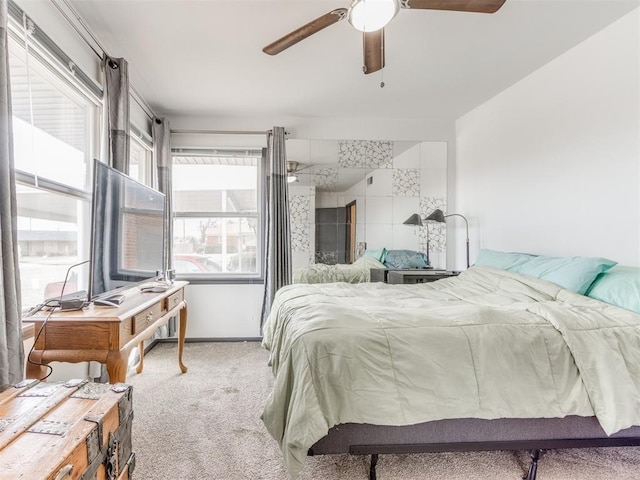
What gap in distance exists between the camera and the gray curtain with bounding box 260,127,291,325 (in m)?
3.51

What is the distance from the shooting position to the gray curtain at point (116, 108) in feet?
7.63

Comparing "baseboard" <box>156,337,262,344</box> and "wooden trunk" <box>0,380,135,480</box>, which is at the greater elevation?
"wooden trunk" <box>0,380,135,480</box>

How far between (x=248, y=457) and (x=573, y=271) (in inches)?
83.6

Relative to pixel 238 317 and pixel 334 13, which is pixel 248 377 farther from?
pixel 334 13

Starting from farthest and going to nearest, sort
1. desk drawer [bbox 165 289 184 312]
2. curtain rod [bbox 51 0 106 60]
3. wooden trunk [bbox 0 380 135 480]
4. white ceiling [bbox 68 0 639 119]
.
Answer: desk drawer [bbox 165 289 184 312]
white ceiling [bbox 68 0 639 119]
curtain rod [bbox 51 0 106 60]
wooden trunk [bbox 0 380 135 480]

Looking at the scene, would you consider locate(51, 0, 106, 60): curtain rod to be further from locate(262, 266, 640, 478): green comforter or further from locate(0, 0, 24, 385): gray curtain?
locate(262, 266, 640, 478): green comforter

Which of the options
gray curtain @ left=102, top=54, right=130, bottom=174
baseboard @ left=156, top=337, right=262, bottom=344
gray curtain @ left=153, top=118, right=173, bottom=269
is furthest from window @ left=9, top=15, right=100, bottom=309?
baseboard @ left=156, top=337, right=262, bottom=344

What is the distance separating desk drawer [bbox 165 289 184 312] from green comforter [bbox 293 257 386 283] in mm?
1366

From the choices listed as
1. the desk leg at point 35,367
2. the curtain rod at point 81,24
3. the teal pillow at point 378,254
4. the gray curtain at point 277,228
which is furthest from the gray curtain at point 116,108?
the teal pillow at point 378,254

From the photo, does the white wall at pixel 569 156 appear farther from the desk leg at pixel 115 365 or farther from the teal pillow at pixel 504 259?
the desk leg at pixel 115 365

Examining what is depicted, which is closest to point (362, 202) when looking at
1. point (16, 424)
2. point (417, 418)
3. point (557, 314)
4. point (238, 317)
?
point (238, 317)

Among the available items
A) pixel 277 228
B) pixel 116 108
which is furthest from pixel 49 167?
pixel 277 228

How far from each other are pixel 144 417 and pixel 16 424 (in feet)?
4.46

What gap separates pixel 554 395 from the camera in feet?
4.49
